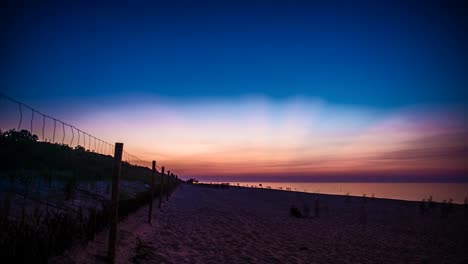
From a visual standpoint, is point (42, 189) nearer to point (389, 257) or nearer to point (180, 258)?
point (180, 258)

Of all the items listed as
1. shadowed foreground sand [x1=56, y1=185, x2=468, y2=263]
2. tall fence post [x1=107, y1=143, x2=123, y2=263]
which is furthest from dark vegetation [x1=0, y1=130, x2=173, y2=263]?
tall fence post [x1=107, y1=143, x2=123, y2=263]

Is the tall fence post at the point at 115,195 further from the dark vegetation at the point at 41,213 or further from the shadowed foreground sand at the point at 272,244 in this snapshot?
the dark vegetation at the point at 41,213

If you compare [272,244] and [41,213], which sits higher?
[41,213]

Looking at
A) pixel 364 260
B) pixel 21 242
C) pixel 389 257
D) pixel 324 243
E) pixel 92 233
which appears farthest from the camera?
pixel 324 243

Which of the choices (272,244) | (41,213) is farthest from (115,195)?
(272,244)

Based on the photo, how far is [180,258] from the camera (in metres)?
6.45

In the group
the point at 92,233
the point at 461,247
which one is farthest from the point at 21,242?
the point at 461,247

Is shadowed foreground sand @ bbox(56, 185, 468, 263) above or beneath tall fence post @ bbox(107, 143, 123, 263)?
beneath

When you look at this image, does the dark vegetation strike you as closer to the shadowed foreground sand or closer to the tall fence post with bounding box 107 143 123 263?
the shadowed foreground sand

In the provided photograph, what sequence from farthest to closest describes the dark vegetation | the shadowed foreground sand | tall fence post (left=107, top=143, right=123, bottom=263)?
the shadowed foreground sand, tall fence post (left=107, top=143, right=123, bottom=263), the dark vegetation

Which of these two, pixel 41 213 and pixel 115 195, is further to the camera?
pixel 41 213

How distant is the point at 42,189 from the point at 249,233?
26.6 ft

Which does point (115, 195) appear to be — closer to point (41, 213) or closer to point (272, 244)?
point (41, 213)

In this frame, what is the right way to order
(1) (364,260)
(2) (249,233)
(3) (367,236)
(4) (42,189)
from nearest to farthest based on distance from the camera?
(1) (364,260), (2) (249,233), (3) (367,236), (4) (42,189)
